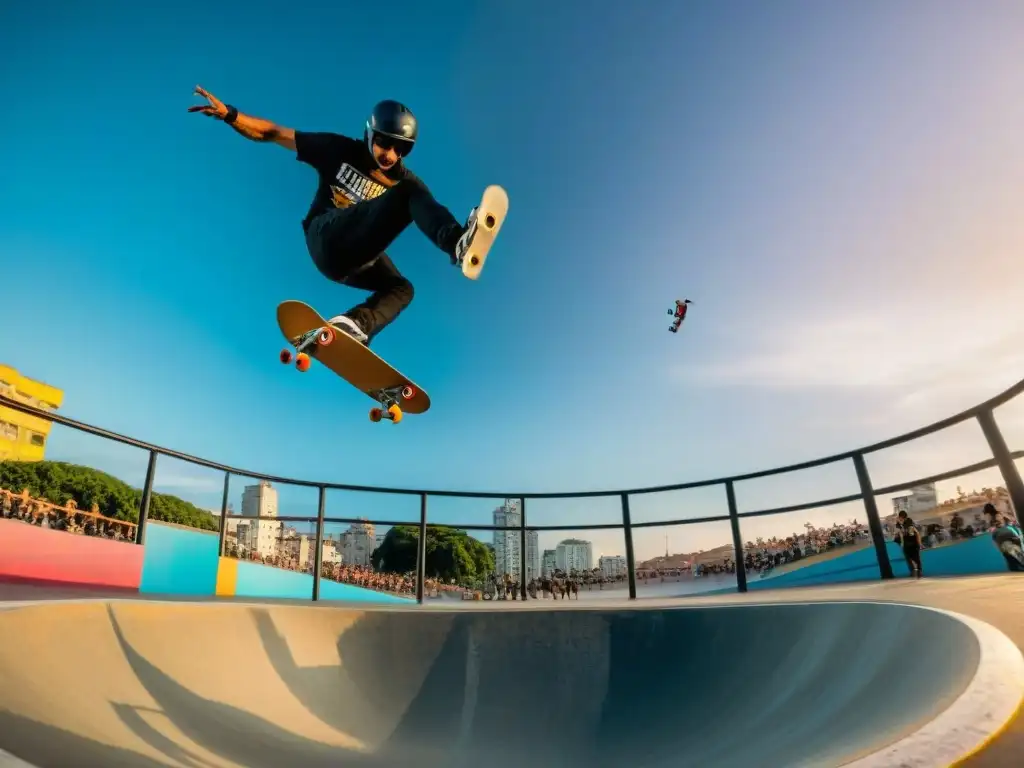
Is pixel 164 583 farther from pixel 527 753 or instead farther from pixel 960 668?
pixel 960 668

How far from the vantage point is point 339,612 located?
4.02m

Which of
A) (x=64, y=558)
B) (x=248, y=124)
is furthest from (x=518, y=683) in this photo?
(x=64, y=558)

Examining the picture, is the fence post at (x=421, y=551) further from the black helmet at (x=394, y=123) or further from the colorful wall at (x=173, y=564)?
the black helmet at (x=394, y=123)

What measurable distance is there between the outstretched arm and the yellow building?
52.4m

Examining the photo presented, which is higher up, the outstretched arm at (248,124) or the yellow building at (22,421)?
the yellow building at (22,421)

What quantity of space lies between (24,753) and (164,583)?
Answer: 9.06 meters

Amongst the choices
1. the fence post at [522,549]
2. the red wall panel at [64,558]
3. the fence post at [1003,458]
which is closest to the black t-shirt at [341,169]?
the fence post at [522,549]

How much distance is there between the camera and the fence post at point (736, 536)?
6043 mm

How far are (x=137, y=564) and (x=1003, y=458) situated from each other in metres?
8.26

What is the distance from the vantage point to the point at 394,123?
158 inches

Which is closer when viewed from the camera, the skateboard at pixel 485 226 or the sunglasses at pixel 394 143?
the skateboard at pixel 485 226

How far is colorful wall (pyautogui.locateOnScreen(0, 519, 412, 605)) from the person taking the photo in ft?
19.4

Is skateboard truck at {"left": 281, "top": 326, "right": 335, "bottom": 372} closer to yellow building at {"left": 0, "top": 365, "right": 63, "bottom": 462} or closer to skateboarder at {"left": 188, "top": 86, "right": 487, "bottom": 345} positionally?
skateboarder at {"left": 188, "top": 86, "right": 487, "bottom": 345}

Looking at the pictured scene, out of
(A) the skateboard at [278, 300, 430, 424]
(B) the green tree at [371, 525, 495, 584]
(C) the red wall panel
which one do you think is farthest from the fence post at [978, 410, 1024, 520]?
(B) the green tree at [371, 525, 495, 584]
